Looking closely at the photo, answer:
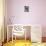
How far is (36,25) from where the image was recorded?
2168mm

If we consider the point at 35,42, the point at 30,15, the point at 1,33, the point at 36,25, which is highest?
the point at 30,15

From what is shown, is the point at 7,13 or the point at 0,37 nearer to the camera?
the point at 0,37

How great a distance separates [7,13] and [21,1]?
35cm

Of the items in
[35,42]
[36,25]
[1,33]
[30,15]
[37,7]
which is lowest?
[35,42]

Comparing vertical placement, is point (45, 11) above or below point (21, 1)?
below

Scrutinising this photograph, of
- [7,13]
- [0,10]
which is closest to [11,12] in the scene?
[7,13]

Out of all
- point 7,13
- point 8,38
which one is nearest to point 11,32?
point 8,38

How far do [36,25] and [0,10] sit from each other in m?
0.70

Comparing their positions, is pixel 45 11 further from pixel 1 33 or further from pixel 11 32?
pixel 1 33

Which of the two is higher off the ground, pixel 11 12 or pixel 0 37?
pixel 11 12

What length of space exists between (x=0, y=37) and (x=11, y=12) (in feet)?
1.68

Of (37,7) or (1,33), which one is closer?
(1,33)

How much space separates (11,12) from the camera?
2.27 metres

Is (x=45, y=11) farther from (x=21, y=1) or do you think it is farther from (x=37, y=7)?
(x=21, y=1)
